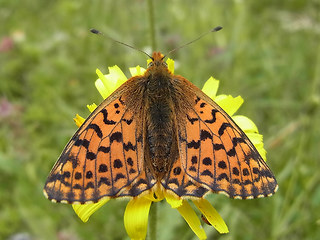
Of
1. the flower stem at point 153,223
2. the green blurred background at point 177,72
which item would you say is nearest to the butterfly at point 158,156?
the flower stem at point 153,223

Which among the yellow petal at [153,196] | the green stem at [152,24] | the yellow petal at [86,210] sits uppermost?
the green stem at [152,24]

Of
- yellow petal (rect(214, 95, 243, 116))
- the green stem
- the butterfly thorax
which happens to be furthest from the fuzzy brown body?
the green stem

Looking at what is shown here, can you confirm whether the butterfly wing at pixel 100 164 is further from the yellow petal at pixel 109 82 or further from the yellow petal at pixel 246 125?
the yellow petal at pixel 246 125

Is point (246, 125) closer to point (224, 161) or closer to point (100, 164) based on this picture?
point (224, 161)

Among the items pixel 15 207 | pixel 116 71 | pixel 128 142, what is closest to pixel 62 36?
pixel 15 207

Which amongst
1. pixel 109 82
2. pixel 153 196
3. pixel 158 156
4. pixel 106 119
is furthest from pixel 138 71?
pixel 153 196
